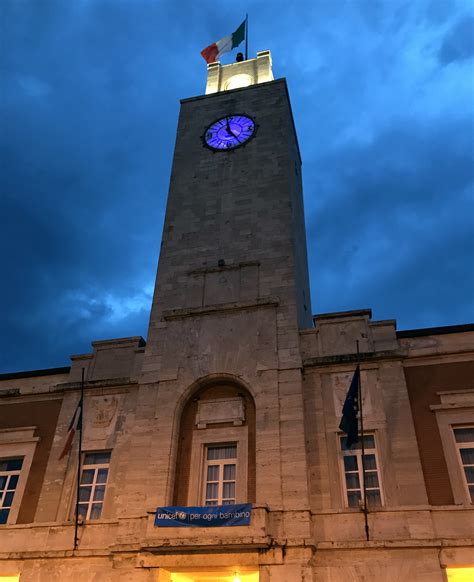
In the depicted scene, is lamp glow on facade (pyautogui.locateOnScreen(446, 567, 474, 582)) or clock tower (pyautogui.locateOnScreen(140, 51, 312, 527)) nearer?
lamp glow on facade (pyautogui.locateOnScreen(446, 567, 474, 582))

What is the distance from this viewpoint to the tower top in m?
31.9

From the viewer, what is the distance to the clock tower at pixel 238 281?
18.1m

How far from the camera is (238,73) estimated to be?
32438 mm

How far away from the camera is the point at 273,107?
27.9 metres

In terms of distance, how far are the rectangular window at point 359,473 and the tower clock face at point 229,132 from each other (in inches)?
611

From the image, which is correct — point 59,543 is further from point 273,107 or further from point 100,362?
point 273,107

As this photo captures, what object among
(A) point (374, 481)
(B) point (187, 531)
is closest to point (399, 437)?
(A) point (374, 481)

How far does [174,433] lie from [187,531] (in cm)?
347

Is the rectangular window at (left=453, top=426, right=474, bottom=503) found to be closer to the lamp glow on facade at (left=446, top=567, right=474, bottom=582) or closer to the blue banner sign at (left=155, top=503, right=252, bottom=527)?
the lamp glow on facade at (left=446, top=567, right=474, bottom=582)

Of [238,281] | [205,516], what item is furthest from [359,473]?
[238,281]

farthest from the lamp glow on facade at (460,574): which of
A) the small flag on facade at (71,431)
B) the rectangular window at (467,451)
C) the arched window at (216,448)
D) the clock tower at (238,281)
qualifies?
the small flag on facade at (71,431)

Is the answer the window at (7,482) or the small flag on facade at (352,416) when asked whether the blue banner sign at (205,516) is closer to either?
the small flag on facade at (352,416)

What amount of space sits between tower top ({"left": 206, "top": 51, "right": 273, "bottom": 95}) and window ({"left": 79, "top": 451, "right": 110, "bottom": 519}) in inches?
851

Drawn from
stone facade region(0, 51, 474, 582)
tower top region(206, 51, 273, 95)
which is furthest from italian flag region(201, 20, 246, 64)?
stone facade region(0, 51, 474, 582)
